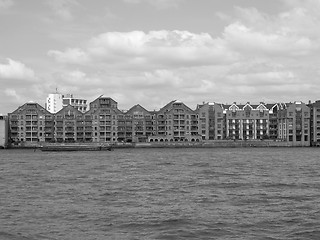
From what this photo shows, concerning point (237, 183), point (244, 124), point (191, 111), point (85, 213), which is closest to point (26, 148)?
point (191, 111)

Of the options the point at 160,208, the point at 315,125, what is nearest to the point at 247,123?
the point at 315,125

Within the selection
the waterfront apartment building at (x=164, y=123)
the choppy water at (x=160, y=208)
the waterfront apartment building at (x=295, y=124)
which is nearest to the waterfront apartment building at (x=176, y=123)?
the waterfront apartment building at (x=164, y=123)

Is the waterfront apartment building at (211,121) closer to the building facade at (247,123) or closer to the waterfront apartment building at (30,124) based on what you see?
the building facade at (247,123)

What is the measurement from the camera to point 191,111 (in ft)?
572

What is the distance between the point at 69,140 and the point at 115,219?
Answer: 145498mm

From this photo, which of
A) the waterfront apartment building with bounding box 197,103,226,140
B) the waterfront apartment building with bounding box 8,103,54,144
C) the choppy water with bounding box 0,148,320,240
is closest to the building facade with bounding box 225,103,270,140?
the waterfront apartment building with bounding box 197,103,226,140

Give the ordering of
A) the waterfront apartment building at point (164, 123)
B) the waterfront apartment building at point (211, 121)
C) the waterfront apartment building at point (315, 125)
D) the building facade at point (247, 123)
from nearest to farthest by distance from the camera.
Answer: the waterfront apartment building at point (164, 123)
the waterfront apartment building at point (211, 121)
the waterfront apartment building at point (315, 125)
the building facade at point (247, 123)

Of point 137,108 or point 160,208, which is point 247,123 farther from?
point 160,208

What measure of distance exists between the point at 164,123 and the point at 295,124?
4075 cm

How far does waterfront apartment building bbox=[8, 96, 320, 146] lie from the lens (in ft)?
557

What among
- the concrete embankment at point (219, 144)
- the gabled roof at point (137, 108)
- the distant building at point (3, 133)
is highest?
the gabled roof at point (137, 108)

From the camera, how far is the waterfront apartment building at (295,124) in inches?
6954

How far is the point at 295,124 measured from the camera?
177500 mm

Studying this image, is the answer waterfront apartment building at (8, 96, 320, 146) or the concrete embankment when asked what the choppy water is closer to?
the concrete embankment
